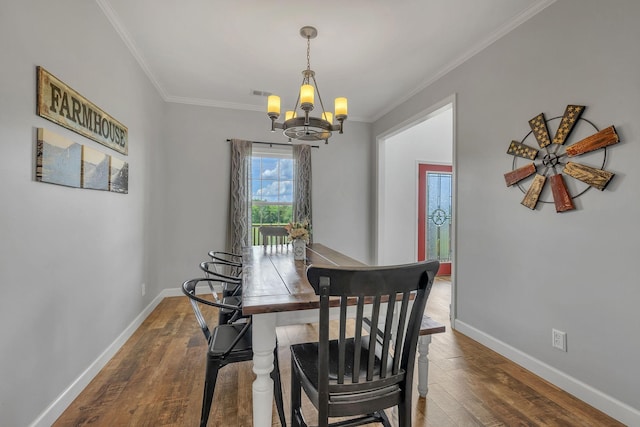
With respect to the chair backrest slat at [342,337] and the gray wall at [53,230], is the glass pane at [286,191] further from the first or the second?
the chair backrest slat at [342,337]

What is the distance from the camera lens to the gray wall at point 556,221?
1.69 metres

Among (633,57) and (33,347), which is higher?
(633,57)

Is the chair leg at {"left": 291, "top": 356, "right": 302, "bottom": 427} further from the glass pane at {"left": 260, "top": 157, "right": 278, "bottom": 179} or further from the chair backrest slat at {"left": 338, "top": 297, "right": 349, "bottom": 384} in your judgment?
the glass pane at {"left": 260, "top": 157, "right": 278, "bottom": 179}

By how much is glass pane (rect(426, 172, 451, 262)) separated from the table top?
3.09 m

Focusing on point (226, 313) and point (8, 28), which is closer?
point (8, 28)

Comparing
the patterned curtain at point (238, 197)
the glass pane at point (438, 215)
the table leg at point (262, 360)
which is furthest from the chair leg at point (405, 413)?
the glass pane at point (438, 215)

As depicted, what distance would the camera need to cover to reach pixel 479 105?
8.82ft

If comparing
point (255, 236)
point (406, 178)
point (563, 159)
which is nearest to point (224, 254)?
point (255, 236)

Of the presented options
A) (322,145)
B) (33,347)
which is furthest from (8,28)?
(322,145)

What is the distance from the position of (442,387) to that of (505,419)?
0.38m

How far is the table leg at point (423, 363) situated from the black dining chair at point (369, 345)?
64 centimetres

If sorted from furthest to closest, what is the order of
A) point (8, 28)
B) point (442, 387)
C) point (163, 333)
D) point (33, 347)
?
1. point (163, 333)
2. point (442, 387)
3. point (33, 347)
4. point (8, 28)

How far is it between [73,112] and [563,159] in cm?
313

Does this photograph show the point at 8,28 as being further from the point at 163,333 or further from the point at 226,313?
the point at 163,333
